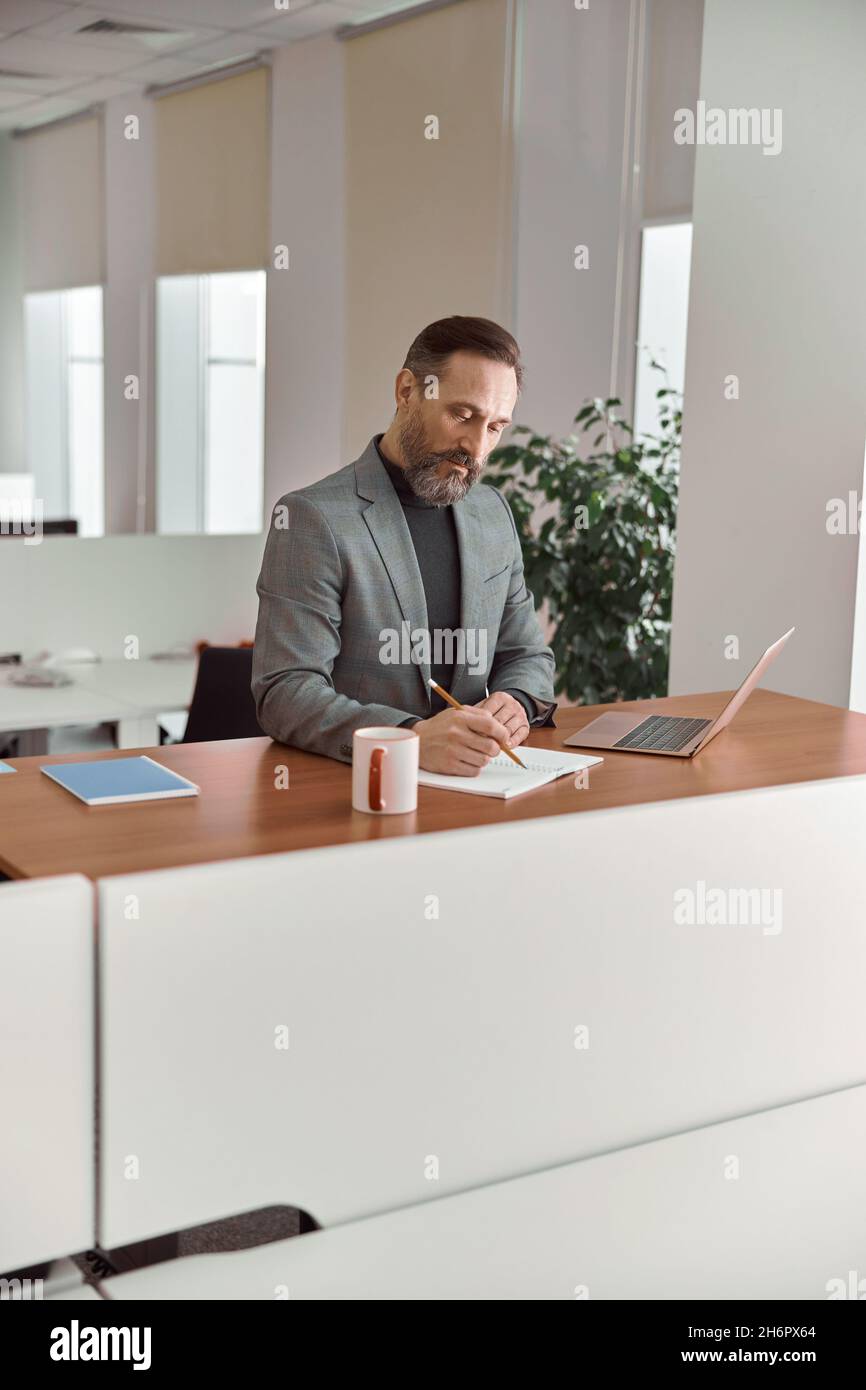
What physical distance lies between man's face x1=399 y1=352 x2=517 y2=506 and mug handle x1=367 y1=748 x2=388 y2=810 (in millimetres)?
678

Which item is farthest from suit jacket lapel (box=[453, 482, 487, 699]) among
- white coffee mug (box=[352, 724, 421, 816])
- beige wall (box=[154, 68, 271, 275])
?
beige wall (box=[154, 68, 271, 275])

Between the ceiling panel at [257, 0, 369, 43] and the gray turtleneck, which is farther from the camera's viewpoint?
the ceiling panel at [257, 0, 369, 43]

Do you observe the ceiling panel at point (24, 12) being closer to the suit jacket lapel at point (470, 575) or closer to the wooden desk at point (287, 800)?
the suit jacket lapel at point (470, 575)

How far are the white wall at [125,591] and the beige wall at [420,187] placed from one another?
1.45 m

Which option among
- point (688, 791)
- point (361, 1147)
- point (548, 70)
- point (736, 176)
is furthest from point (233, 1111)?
point (548, 70)

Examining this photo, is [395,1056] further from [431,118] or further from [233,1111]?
[431,118]

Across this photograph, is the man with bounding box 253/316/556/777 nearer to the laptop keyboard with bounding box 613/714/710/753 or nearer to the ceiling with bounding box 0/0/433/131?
the laptop keyboard with bounding box 613/714/710/753

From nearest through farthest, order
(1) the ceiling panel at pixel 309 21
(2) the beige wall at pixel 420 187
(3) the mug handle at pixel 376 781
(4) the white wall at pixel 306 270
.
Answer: (3) the mug handle at pixel 376 781 → (2) the beige wall at pixel 420 187 → (1) the ceiling panel at pixel 309 21 → (4) the white wall at pixel 306 270

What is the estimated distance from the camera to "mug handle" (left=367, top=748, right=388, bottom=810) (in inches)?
67.5

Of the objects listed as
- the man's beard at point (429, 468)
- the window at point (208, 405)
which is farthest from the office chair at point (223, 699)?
the window at point (208, 405)

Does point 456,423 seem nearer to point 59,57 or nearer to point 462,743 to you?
point 462,743

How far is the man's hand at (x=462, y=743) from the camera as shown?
1904 millimetres

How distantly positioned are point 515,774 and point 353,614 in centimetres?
43

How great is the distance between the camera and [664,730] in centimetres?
227
